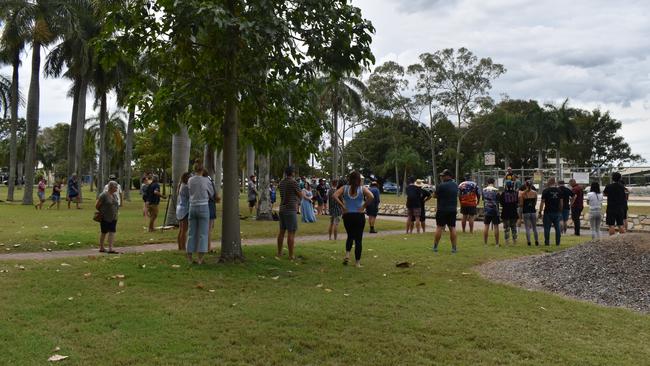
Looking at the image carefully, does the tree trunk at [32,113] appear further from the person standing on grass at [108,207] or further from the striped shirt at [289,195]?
the striped shirt at [289,195]

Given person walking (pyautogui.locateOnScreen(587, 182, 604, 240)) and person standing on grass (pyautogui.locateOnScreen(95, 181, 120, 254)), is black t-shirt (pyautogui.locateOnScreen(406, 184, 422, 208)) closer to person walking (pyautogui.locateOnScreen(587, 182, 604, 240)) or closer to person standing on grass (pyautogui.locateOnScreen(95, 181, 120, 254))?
person walking (pyautogui.locateOnScreen(587, 182, 604, 240))

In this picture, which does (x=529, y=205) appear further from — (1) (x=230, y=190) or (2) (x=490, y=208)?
(1) (x=230, y=190)

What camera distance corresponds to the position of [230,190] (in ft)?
30.3

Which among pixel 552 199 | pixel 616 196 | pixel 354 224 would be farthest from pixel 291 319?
pixel 616 196

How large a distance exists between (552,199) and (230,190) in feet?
27.4

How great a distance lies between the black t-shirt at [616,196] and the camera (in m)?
14.2

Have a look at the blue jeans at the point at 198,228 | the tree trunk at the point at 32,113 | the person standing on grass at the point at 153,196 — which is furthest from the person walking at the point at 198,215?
the tree trunk at the point at 32,113

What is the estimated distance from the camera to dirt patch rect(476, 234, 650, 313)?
7.35 m

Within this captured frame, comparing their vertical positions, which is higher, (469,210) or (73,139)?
(73,139)

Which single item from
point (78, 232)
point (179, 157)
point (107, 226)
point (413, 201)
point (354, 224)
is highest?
point (179, 157)

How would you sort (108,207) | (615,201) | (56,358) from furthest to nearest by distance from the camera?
(615,201), (108,207), (56,358)

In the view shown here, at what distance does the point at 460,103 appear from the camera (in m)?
51.1

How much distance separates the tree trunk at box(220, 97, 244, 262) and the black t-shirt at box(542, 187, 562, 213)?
8.18 m

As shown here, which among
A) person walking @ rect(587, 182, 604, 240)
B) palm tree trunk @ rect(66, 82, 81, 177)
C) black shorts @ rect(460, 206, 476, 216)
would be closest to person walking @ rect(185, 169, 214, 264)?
black shorts @ rect(460, 206, 476, 216)
